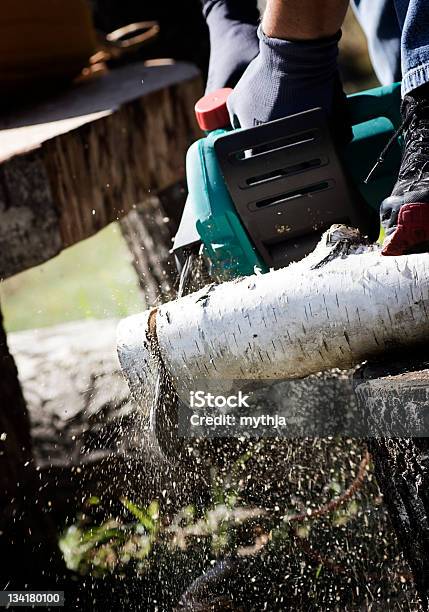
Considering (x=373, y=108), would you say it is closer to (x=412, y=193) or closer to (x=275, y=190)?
(x=275, y=190)

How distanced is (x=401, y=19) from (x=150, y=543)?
1493 millimetres

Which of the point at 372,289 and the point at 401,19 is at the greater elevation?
the point at 401,19

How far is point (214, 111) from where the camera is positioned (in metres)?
1.86

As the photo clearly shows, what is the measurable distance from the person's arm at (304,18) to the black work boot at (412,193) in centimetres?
20

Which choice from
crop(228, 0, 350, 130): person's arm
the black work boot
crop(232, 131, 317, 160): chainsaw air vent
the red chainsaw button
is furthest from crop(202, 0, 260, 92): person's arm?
the black work boot

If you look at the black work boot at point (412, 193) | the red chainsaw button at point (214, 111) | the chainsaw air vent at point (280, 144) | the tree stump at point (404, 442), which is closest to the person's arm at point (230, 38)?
the red chainsaw button at point (214, 111)

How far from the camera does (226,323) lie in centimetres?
149

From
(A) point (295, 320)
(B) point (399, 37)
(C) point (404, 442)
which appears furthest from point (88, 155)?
(C) point (404, 442)

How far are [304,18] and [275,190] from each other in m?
0.33

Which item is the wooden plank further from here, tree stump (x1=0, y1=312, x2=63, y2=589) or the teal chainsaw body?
the teal chainsaw body

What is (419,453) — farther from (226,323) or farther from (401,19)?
(401,19)

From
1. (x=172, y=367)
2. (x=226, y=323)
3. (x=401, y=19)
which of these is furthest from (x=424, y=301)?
(x=401, y=19)

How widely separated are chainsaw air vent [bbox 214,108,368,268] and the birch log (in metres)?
A: 0.20

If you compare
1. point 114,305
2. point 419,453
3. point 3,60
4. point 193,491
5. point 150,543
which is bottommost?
point 114,305
